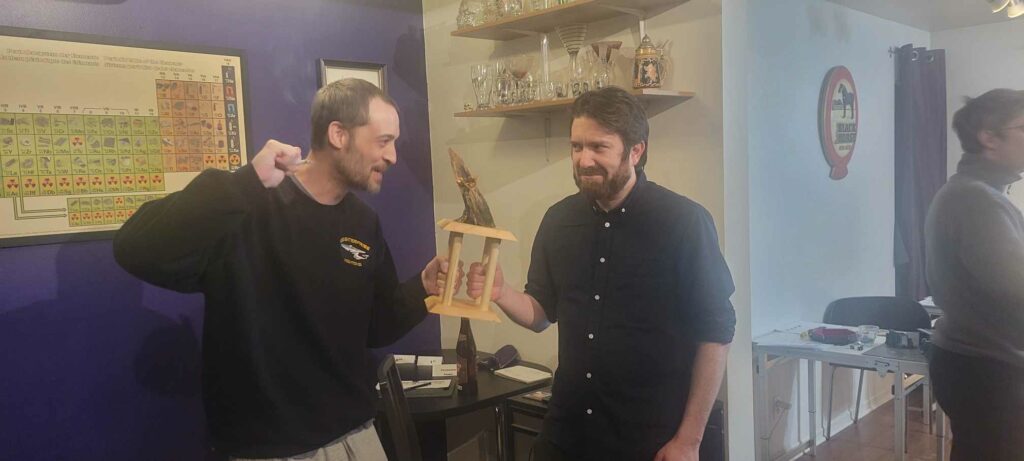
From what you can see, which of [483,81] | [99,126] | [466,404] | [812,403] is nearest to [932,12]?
[812,403]

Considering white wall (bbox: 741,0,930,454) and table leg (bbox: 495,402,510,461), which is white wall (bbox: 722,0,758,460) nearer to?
table leg (bbox: 495,402,510,461)

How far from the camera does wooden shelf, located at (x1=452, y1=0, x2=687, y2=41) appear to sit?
2.33 meters

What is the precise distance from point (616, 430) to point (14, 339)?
69.0 inches

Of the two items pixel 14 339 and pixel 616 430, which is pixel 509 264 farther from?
pixel 14 339

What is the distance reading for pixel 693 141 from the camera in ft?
7.72

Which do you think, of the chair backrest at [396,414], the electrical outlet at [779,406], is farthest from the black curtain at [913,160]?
the chair backrest at [396,414]

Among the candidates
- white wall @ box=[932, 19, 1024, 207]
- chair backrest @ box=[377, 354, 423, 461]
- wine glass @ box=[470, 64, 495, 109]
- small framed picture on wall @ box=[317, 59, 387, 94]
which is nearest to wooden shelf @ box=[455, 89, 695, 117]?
wine glass @ box=[470, 64, 495, 109]

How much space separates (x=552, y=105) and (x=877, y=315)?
2.36 m

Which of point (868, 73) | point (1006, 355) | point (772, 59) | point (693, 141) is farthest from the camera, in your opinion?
point (868, 73)

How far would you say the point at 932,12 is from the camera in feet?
14.5

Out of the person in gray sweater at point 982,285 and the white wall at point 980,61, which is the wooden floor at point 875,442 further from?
the white wall at point 980,61

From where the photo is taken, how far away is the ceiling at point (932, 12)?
13.5 feet

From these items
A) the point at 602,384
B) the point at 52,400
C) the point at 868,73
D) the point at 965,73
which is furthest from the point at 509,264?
the point at 965,73

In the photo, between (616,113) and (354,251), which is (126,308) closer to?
(354,251)
